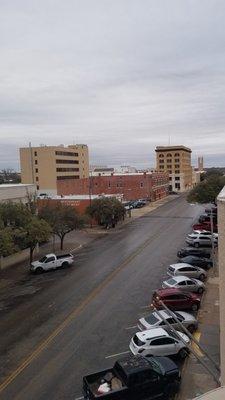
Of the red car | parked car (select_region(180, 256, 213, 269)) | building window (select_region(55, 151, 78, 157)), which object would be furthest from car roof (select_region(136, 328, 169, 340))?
building window (select_region(55, 151, 78, 157))

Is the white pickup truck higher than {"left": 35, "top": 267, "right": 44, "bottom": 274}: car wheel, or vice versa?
the white pickup truck

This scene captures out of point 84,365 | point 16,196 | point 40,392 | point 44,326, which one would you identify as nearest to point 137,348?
point 84,365

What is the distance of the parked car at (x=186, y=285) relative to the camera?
25891 millimetres

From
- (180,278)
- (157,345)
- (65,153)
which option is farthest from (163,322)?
(65,153)

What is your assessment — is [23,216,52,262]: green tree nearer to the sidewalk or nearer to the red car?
the sidewalk

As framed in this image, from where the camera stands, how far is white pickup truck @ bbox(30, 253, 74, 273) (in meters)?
33.7

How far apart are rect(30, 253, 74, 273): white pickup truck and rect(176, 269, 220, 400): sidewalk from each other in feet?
37.4

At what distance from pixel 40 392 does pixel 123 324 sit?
266 inches

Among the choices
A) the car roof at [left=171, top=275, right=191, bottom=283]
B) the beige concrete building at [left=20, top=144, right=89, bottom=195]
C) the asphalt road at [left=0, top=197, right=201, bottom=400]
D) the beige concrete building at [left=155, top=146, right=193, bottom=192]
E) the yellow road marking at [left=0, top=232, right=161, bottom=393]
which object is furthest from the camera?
the beige concrete building at [left=155, top=146, right=193, bottom=192]

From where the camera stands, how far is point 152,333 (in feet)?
59.5

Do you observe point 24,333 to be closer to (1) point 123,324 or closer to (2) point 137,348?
(1) point 123,324

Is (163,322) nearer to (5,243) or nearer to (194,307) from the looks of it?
(194,307)

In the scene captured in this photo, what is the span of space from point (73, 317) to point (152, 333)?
5874 mm

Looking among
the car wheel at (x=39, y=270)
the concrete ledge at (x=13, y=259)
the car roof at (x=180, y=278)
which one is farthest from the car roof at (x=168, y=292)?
the concrete ledge at (x=13, y=259)
